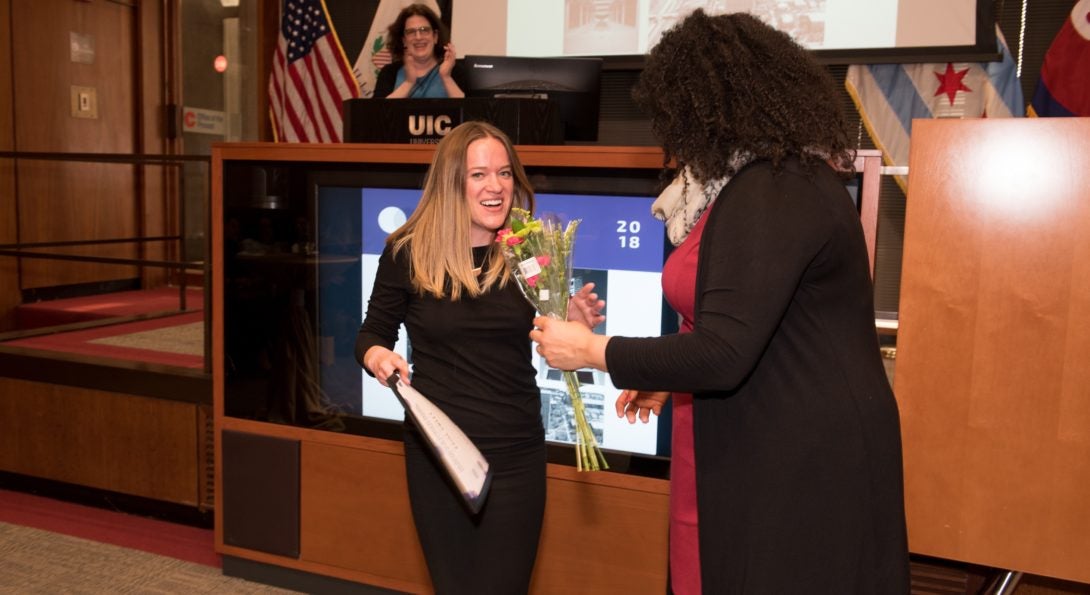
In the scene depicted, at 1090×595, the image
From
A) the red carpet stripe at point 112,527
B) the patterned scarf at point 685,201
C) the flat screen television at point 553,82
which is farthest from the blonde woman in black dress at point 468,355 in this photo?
the red carpet stripe at point 112,527

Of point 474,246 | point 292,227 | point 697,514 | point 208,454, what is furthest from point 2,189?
point 697,514

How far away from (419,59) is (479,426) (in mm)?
2369

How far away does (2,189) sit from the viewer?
533 centimetres

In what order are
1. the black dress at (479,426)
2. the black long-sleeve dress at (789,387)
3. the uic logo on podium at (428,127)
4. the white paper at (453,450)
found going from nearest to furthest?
1. the black long-sleeve dress at (789,387)
2. the white paper at (453,450)
3. the black dress at (479,426)
4. the uic logo on podium at (428,127)

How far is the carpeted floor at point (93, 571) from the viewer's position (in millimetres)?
2852

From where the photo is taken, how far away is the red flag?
3.75 meters

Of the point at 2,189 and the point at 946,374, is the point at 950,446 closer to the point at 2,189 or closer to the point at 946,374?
the point at 946,374

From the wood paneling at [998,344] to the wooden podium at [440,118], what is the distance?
1.03 metres

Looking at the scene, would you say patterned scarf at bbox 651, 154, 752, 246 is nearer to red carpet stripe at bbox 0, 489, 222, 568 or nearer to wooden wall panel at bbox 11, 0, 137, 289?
red carpet stripe at bbox 0, 489, 222, 568

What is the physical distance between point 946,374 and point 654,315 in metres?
0.78

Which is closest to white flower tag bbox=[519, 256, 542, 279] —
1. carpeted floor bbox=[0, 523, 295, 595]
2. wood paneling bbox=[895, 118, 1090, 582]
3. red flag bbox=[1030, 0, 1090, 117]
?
wood paneling bbox=[895, 118, 1090, 582]

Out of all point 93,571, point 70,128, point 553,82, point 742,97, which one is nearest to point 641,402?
point 742,97

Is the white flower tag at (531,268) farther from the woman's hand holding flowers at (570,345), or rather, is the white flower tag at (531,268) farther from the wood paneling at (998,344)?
the wood paneling at (998,344)

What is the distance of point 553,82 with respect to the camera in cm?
281
